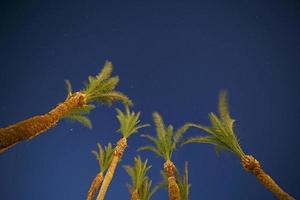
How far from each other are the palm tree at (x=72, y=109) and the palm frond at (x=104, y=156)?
5.51 m

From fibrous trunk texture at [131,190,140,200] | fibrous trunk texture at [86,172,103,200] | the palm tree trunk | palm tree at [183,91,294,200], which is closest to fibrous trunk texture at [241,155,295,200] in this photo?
palm tree at [183,91,294,200]

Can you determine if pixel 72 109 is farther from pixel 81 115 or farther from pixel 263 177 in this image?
pixel 263 177

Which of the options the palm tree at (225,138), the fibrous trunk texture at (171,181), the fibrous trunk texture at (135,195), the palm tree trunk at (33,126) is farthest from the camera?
the fibrous trunk texture at (135,195)

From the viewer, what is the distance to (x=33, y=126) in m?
13.2

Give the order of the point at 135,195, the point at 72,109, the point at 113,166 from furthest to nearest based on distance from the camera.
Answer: the point at 113,166
the point at 135,195
the point at 72,109

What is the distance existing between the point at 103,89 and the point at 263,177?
10.4 metres

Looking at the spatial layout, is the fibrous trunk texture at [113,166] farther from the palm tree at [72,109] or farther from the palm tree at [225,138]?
the palm tree at [225,138]

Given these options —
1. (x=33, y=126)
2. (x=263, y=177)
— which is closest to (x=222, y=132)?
(x=263, y=177)

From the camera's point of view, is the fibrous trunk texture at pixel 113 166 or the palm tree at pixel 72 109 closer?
the palm tree at pixel 72 109

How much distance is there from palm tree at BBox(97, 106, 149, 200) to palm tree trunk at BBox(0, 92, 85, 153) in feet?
23.9

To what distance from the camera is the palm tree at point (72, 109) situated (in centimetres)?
1225

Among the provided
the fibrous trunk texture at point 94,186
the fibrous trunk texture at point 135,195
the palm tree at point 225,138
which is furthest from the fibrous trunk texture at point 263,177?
the fibrous trunk texture at point 94,186

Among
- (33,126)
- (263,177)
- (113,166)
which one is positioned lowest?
(263,177)

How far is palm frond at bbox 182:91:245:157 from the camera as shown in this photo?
1758 cm
